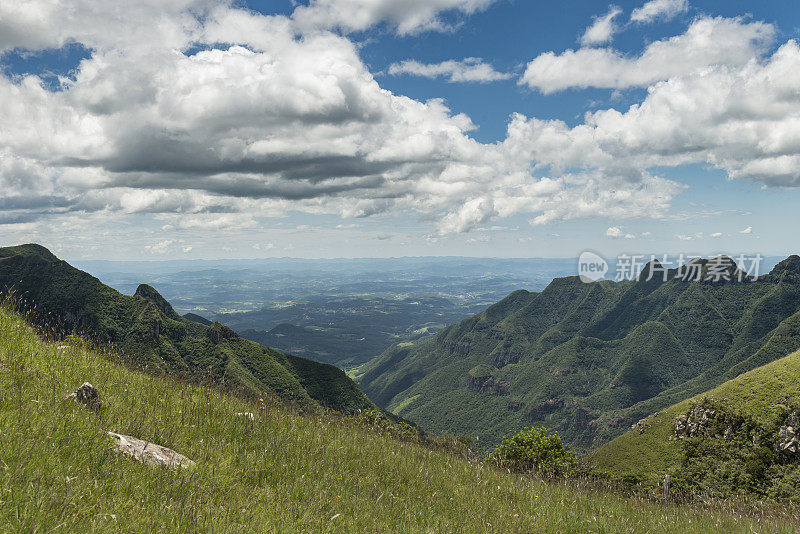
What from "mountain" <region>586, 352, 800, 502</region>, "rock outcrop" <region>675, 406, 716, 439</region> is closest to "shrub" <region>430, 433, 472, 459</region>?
"mountain" <region>586, 352, 800, 502</region>

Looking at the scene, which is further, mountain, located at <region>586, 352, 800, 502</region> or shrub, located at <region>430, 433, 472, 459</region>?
mountain, located at <region>586, 352, 800, 502</region>

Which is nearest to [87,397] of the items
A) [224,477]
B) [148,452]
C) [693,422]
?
[148,452]

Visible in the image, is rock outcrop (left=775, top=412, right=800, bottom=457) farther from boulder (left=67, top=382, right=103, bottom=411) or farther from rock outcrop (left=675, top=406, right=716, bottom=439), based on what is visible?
boulder (left=67, top=382, right=103, bottom=411)

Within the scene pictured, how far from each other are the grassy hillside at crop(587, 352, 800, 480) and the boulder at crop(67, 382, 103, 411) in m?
125

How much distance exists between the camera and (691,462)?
86.0 m

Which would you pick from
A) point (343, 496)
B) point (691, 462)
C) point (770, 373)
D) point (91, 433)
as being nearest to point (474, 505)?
point (343, 496)

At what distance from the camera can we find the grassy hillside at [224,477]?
136 inches

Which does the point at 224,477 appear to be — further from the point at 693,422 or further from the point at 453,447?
the point at 693,422

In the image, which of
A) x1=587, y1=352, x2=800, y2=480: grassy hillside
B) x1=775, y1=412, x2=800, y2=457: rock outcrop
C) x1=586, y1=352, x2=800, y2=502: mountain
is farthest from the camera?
x1=587, y1=352, x2=800, y2=480: grassy hillside

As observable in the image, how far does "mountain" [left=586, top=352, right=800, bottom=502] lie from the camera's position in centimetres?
7719

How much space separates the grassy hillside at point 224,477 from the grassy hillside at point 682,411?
12074 cm

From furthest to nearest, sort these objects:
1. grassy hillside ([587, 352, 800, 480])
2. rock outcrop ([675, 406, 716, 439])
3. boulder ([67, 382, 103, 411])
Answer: grassy hillside ([587, 352, 800, 480]) → rock outcrop ([675, 406, 716, 439]) → boulder ([67, 382, 103, 411])

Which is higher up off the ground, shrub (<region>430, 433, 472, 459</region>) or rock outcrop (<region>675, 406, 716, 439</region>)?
shrub (<region>430, 433, 472, 459</region>)

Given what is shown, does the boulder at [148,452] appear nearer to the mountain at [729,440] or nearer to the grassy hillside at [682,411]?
the mountain at [729,440]
